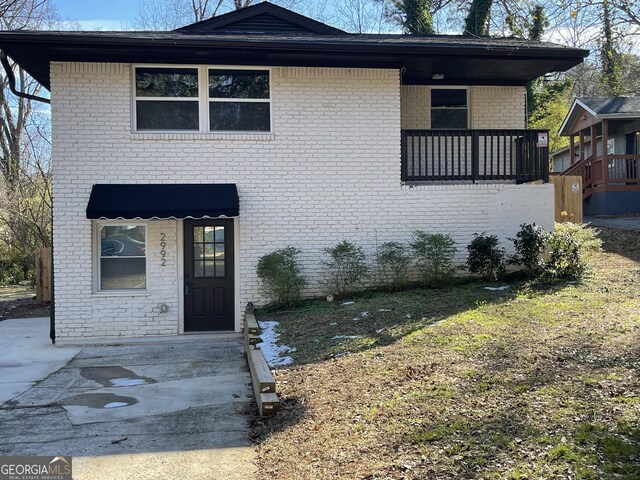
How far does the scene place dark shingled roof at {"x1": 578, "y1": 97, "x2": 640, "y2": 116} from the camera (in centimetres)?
2172

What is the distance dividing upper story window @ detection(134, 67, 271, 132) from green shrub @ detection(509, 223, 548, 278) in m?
5.24

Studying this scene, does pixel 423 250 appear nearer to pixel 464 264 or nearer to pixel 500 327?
pixel 464 264

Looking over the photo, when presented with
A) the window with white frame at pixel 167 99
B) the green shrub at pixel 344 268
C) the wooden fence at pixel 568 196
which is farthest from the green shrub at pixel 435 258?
the wooden fence at pixel 568 196

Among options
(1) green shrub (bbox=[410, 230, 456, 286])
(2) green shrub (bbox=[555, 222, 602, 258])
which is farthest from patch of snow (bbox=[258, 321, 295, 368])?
(2) green shrub (bbox=[555, 222, 602, 258])

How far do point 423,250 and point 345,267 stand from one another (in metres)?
1.50

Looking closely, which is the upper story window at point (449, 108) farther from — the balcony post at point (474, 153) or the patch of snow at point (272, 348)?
the patch of snow at point (272, 348)

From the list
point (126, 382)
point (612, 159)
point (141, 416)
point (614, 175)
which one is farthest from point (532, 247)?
point (614, 175)

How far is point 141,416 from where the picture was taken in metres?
6.02

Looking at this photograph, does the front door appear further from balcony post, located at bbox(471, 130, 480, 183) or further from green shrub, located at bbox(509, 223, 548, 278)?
green shrub, located at bbox(509, 223, 548, 278)

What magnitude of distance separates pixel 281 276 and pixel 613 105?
60.4 ft

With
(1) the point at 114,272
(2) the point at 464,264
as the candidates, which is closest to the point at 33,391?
(1) the point at 114,272

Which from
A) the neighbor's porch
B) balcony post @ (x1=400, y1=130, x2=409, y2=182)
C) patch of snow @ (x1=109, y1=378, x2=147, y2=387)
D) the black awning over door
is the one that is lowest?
patch of snow @ (x1=109, y1=378, x2=147, y2=387)

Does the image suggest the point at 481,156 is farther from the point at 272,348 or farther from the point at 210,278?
the point at 272,348

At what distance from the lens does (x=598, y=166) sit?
74.3 feet
